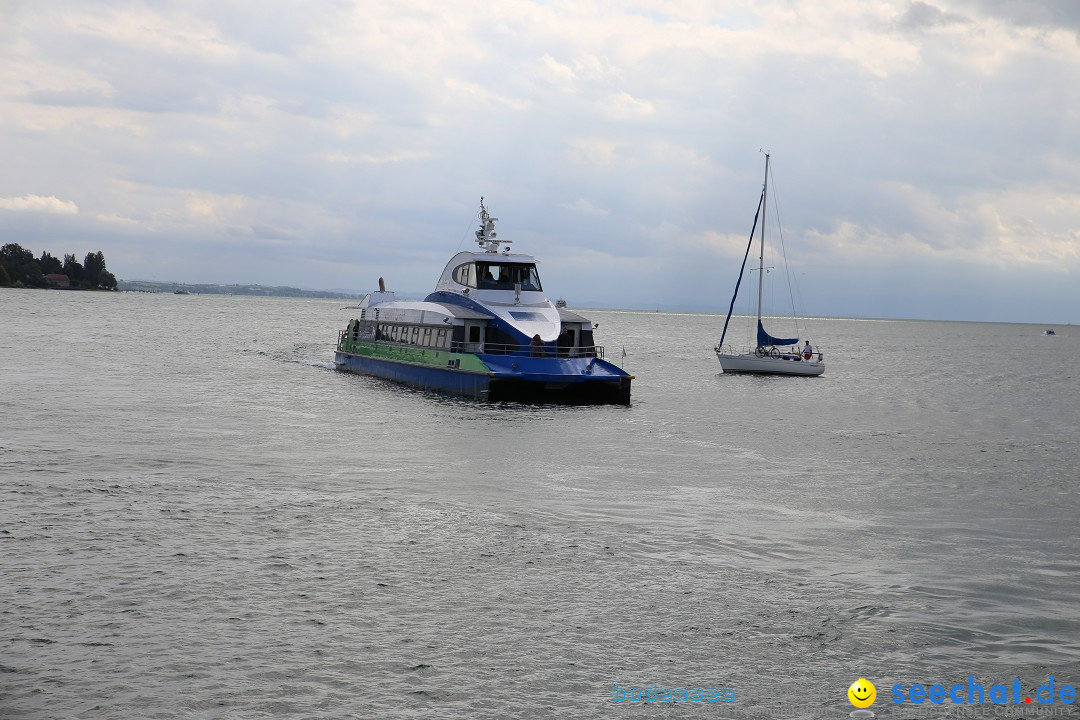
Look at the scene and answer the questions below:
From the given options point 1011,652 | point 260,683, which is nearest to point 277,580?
point 260,683

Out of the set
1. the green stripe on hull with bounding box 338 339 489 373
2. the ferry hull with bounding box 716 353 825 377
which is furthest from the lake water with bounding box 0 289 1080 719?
the ferry hull with bounding box 716 353 825 377

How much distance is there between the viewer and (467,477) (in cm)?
2431

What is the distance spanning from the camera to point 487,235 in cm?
5191

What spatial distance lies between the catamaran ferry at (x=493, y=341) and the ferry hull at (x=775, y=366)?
24368 mm

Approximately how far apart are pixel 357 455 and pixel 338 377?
94.5 feet

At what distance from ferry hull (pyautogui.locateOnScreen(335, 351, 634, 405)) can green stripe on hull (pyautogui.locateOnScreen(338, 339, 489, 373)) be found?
27cm

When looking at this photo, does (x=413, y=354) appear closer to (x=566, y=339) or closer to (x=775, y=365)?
(x=566, y=339)

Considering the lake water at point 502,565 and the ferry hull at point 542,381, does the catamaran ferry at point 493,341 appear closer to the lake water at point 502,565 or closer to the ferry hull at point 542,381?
the ferry hull at point 542,381

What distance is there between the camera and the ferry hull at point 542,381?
132ft

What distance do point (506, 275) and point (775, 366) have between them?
2720 centimetres

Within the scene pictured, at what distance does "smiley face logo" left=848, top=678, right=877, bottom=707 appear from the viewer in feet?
35.1

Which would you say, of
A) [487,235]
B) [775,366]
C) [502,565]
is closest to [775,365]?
[775,366]

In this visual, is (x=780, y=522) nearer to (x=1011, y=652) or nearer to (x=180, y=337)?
(x=1011, y=652)

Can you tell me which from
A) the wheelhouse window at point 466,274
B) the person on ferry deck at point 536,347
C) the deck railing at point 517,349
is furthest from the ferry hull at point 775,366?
the person on ferry deck at point 536,347
